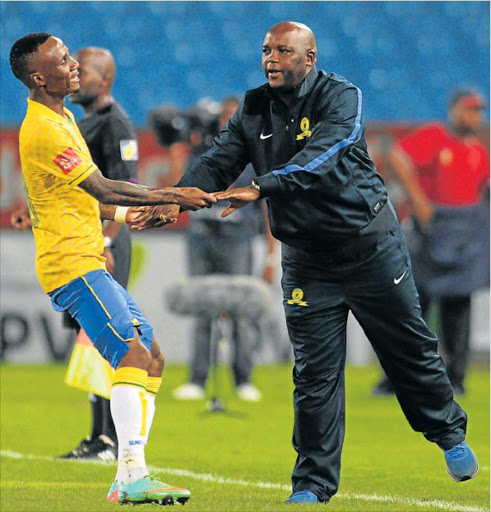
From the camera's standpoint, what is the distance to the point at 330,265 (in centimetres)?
486

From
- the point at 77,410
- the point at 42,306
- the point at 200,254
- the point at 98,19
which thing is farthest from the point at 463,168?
the point at 98,19

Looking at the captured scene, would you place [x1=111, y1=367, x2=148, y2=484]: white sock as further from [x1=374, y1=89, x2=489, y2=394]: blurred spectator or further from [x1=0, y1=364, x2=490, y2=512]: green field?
[x1=374, y1=89, x2=489, y2=394]: blurred spectator

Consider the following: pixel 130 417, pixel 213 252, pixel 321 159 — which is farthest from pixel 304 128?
pixel 213 252

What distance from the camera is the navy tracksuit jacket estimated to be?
187 inches

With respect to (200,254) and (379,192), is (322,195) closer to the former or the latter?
(379,192)

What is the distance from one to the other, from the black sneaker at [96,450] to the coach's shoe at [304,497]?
1.66 m

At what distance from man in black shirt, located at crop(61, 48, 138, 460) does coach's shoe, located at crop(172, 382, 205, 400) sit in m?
2.65

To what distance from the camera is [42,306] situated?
11742 millimetres

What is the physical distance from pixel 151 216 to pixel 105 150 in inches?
48.8

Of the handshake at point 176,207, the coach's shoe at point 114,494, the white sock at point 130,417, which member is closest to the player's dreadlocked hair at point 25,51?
the handshake at point 176,207

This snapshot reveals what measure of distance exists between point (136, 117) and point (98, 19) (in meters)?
1.30

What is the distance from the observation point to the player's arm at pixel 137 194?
4715mm

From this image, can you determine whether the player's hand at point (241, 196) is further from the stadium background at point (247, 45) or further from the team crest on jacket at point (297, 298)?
the stadium background at point (247, 45)

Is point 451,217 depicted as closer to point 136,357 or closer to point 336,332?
point 336,332
